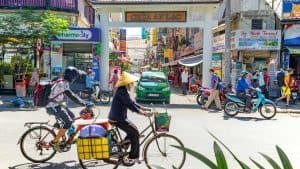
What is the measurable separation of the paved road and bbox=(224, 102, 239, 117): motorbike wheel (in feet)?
1.05

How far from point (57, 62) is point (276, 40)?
40.1 feet

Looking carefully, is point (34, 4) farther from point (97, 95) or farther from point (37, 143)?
point (37, 143)

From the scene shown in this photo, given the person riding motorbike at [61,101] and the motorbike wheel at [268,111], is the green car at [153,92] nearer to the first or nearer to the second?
the motorbike wheel at [268,111]

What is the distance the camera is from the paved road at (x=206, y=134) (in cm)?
907

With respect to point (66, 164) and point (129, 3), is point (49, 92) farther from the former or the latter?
point (129, 3)

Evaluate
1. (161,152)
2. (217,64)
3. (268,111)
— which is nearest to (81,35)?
(217,64)

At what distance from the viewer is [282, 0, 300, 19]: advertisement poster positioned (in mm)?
26953

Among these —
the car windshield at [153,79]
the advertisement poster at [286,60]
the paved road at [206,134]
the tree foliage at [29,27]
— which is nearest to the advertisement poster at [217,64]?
the advertisement poster at [286,60]

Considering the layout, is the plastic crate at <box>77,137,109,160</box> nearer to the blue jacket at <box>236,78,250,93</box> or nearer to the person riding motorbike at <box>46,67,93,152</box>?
the person riding motorbike at <box>46,67,93,152</box>

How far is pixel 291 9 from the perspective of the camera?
27.1 m

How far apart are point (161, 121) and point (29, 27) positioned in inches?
639

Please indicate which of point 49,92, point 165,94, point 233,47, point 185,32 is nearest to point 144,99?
point 165,94

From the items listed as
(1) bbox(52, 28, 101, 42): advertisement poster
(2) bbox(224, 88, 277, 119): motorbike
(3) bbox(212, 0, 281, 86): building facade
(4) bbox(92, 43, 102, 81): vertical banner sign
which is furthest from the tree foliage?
(3) bbox(212, 0, 281, 86): building facade

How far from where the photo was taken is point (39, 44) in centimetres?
2419
